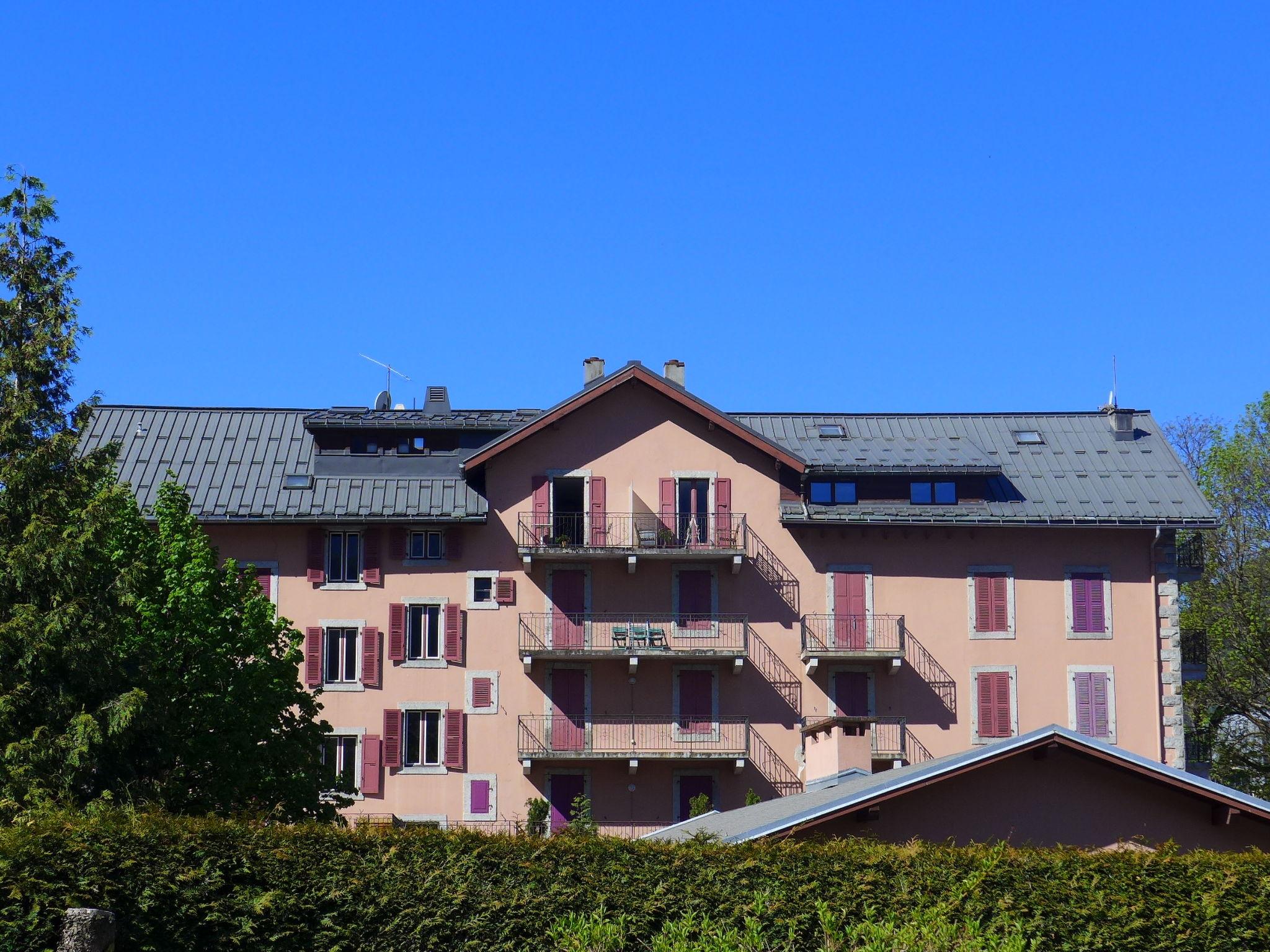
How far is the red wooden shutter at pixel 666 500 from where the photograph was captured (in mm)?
46209

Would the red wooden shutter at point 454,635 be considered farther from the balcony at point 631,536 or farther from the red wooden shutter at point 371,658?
the balcony at point 631,536

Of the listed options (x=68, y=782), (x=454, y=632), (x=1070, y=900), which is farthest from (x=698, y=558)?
(x=1070, y=900)

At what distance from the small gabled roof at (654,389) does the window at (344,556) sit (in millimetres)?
3595

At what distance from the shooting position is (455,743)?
44.8m

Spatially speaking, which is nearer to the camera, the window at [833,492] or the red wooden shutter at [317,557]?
the red wooden shutter at [317,557]

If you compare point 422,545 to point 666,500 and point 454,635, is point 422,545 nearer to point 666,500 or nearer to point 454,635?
point 454,635

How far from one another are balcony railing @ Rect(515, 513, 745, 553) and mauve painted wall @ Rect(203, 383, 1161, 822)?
1.50ft

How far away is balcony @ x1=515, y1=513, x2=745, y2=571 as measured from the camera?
→ 45.3 m

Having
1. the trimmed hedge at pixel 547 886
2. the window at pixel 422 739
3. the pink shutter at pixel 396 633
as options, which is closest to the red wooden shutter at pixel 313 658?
the pink shutter at pixel 396 633

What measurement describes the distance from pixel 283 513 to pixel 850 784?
2188 cm

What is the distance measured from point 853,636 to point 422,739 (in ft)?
38.6

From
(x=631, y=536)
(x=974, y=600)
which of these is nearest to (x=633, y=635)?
(x=631, y=536)

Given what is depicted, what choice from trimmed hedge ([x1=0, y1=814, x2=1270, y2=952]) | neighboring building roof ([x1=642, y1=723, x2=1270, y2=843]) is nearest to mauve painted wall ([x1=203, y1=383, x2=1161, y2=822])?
neighboring building roof ([x1=642, y1=723, x2=1270, y2=843])

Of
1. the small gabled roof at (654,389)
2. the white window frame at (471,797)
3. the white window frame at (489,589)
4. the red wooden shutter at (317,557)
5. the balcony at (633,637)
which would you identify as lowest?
the white window frame at (471,797)
